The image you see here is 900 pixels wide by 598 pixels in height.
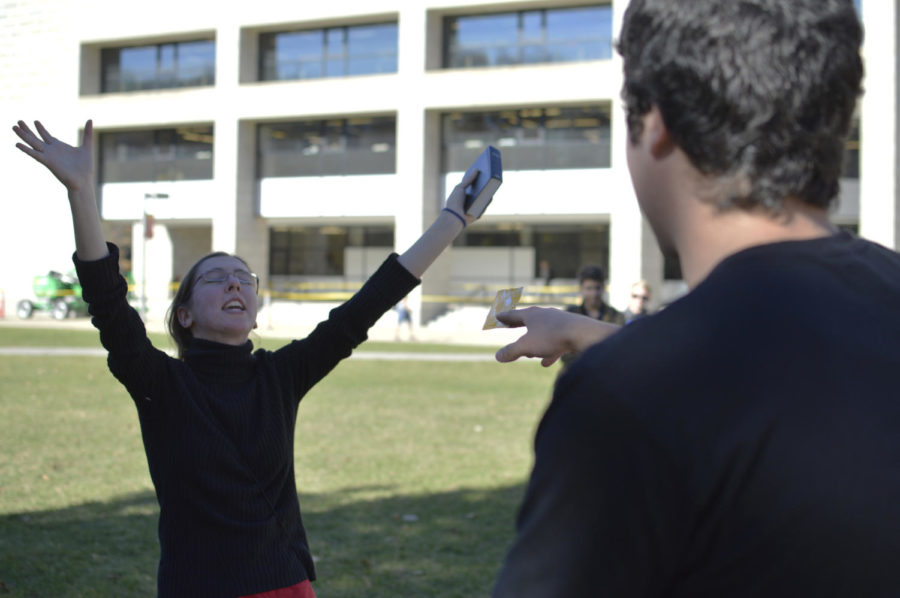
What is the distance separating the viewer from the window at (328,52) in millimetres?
36562

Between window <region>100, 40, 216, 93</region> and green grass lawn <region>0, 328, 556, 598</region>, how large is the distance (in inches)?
1084

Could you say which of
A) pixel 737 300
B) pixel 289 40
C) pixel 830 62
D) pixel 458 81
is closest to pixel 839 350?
pixel 737 300

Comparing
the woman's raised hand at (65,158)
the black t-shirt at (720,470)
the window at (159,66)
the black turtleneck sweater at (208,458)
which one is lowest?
the black turtleneck sweater at (208,458)

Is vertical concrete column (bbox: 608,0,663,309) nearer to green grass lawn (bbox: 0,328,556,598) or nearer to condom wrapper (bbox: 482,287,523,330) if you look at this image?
green grass lawn (bbox: 0,328,556,598)

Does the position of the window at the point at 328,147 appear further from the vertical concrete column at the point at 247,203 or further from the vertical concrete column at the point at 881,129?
the vertical concrete column at the point at 881,129

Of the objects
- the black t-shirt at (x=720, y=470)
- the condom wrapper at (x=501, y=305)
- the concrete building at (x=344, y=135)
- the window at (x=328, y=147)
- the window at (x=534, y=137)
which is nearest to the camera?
the black t-shirt at (x=720, y=470)

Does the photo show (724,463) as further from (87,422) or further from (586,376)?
(87,422)

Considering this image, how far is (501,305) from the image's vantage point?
2.26m

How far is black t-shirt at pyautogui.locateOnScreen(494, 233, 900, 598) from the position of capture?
1033 millimetres

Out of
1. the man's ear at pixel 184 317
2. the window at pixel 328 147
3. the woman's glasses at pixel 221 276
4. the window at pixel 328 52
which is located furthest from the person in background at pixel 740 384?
the window at pixel 328 147

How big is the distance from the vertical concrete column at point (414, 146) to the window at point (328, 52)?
1452 millimetres

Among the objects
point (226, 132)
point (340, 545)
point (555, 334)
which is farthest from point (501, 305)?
point (226, 132)

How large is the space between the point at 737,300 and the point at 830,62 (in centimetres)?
35

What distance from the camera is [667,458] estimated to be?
3.37ft
